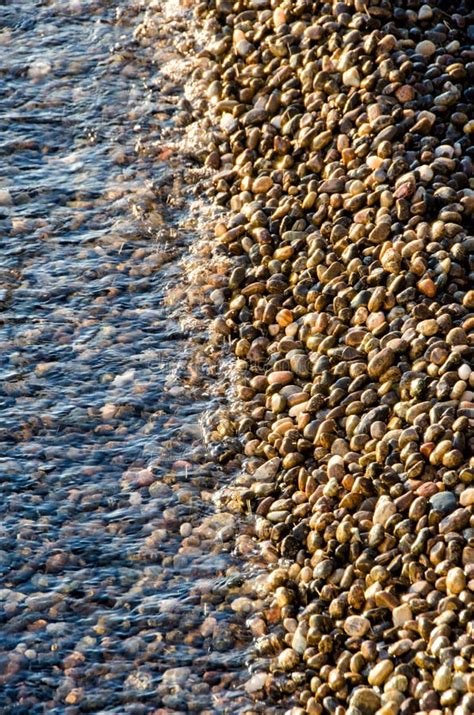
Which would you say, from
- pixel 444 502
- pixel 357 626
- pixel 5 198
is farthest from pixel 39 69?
pixel 357 626

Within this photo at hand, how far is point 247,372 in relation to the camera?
634 cm

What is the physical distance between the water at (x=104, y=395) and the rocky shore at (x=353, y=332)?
279mm

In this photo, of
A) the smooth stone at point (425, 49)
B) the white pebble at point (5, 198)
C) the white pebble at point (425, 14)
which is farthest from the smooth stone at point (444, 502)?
the white pebble at point (5, 198)

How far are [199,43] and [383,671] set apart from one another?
5.63 meters

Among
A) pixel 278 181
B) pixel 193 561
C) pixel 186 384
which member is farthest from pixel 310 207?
pixel 193 561

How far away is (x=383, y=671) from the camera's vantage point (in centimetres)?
464

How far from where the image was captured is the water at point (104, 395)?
5.04m

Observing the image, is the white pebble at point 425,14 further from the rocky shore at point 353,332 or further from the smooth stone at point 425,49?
the smooth stone at point 425,49

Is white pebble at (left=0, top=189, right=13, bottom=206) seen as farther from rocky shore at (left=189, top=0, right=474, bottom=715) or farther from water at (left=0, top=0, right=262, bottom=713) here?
rocky shore at (left=189, top=0, right=474, bottom=715)

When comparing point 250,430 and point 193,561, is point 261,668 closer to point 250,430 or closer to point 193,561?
point 193,561

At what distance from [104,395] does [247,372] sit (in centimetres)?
83

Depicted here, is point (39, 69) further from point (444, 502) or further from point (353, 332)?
point (444, 502)

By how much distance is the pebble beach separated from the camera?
194 inches

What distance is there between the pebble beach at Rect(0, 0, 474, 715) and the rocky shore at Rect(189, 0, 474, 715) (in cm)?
2
